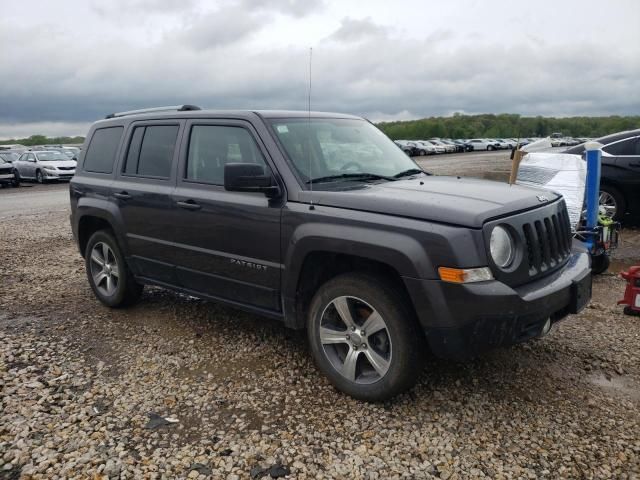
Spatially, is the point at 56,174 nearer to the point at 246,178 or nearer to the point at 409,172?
the point at 409,172

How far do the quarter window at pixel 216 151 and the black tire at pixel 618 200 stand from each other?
6.90 m

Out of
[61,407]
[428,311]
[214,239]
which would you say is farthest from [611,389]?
[61,407]

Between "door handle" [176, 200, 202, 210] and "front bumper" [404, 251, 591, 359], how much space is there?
1.91 meters

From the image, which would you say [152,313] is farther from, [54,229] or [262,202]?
[54,229]

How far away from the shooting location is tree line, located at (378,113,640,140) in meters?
90.9

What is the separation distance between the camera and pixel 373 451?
3.04 meters

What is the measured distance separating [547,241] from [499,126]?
10293 centimetres

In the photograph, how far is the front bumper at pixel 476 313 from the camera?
3035mm

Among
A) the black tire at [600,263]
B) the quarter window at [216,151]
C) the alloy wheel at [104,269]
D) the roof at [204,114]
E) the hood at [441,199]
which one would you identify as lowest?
the black tire at [600,263]

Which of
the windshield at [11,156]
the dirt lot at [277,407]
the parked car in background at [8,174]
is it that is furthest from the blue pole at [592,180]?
the windshield at [11,156]

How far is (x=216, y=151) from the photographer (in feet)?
14.3

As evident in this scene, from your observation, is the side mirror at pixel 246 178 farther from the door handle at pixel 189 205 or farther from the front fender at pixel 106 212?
the front fender at pixel 106 212

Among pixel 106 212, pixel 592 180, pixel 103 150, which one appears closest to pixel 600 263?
pixel 592 180

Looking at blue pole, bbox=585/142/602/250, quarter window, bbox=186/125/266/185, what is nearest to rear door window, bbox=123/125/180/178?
quarter window, bbox=186/125/266/185
